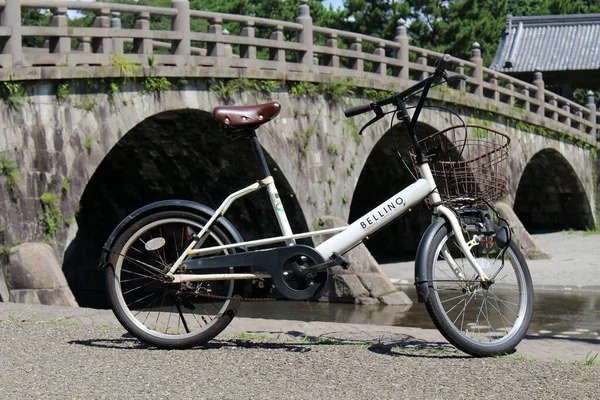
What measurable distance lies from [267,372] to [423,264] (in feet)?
3.87

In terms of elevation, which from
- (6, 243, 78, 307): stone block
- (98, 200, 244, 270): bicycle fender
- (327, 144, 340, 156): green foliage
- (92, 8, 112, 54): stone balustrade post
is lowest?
(6, 243, 78, 307): stone block

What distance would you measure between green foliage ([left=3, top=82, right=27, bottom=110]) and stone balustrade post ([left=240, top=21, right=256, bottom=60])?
13.6ft

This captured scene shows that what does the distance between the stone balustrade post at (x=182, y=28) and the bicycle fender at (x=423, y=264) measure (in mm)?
8877

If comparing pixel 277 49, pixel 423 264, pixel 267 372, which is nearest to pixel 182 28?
pixel 277 49

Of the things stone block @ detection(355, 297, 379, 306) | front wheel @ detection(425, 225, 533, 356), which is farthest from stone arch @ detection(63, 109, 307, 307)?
front wheel @ detection(425, 225, 533, 356)

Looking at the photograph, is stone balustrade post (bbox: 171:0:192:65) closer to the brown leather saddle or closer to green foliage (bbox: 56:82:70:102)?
green foliage (bbox: 56:82:70:102)

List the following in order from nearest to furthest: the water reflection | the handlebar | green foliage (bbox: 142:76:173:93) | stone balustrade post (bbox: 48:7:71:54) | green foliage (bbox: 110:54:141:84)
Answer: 1. the handlebar
2. stone balustrade post (bbox: 48:7:71:54)
3. the water reflection
4. green foliage (bbox: 110:54:141:84)
5. green foliage (bbox: 142:76:173:93)

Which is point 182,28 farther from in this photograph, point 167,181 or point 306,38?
point 167,181

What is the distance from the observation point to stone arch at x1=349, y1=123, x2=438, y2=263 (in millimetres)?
22391

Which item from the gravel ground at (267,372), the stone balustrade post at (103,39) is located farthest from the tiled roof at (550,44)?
the gravel ground at (267,372)

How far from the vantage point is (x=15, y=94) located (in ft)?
38.8

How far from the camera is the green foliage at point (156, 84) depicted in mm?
13633

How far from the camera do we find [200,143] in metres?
16.5

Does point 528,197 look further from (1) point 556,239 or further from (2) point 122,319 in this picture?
(2) point 122,319
